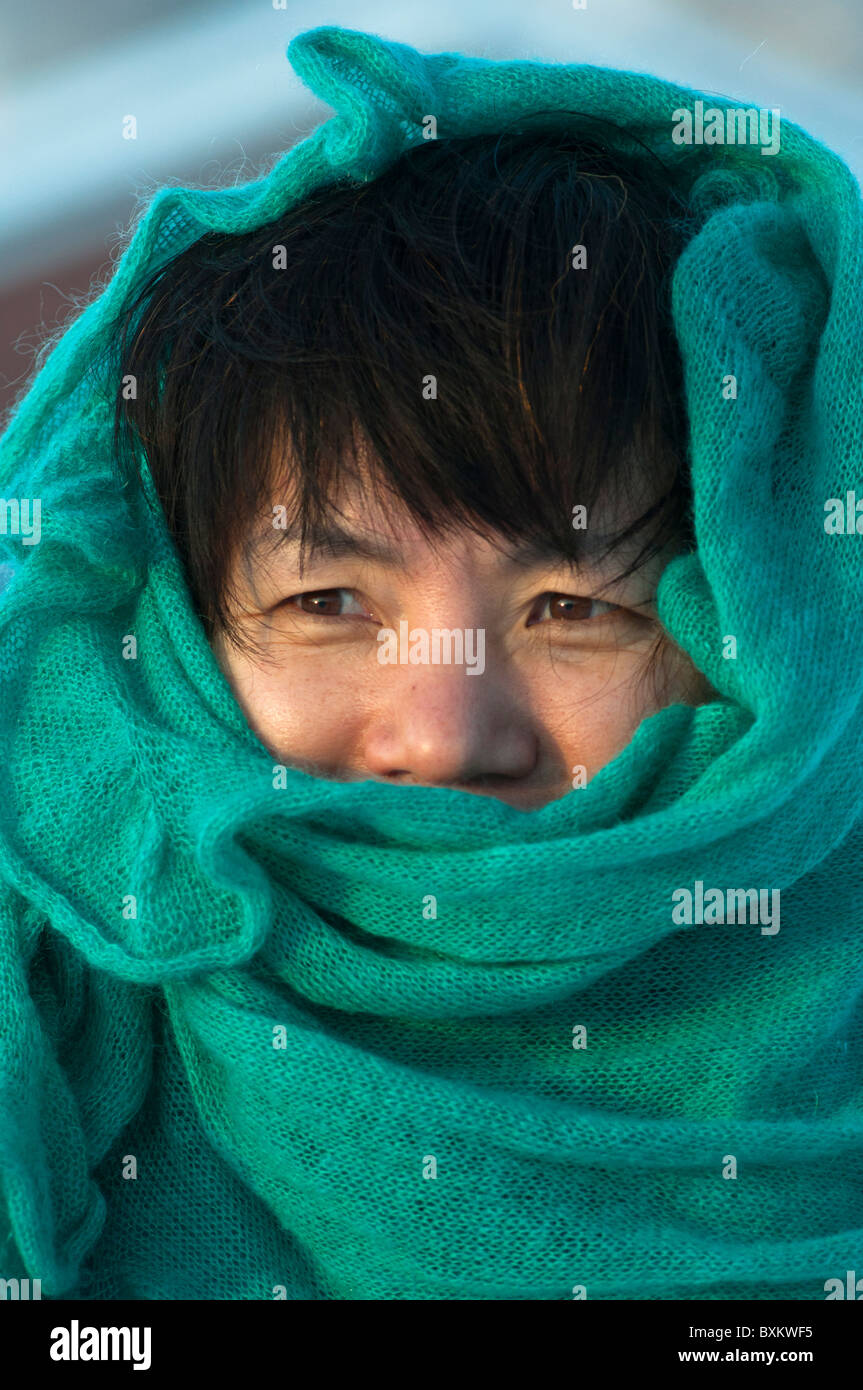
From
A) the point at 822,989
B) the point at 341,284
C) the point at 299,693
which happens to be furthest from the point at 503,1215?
the point at 341,284

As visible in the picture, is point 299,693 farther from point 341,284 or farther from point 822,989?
point 822,989

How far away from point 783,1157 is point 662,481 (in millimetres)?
533

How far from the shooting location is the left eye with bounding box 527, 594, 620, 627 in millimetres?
1164

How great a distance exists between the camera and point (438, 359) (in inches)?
45.1

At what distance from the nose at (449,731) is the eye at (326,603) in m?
0.07

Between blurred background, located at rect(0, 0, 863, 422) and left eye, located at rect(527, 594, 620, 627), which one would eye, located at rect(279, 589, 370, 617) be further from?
blurred background, located at rect(0, 0, 863, 422)

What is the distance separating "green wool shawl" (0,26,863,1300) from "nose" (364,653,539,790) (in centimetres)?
4

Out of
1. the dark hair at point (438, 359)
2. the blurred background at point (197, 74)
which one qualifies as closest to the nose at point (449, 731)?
the dark hair at point (438, 359)

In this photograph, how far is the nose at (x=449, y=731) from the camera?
3.62ft

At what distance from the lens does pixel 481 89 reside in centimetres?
125

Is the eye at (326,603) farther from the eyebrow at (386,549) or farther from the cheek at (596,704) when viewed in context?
the cheek at (596,704)

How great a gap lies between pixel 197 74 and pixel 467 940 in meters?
4.56
